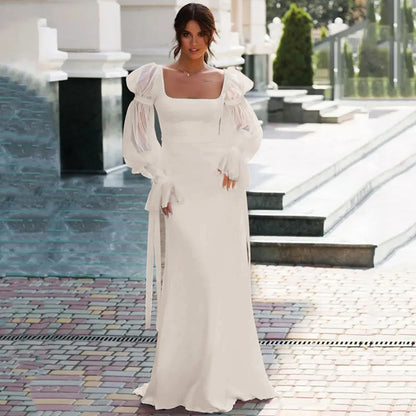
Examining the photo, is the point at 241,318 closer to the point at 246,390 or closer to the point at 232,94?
the point at 246,390

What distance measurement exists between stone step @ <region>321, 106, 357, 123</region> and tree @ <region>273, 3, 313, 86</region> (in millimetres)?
2717

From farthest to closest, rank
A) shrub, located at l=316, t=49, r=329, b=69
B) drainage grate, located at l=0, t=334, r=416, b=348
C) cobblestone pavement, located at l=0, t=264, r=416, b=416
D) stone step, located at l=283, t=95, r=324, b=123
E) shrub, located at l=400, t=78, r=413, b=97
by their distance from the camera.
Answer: shrub, located at l=316, t=49, r=329, b=69 < shrub, located at l=400, t=78, r=413, b=97 < stone step, located at l=283, t=95, r=324, b=123 < drainage grate, located at l=0, t=334, r=416, b=348 < cobblestone pavement, located at l=0, t=264, r=416, b=416

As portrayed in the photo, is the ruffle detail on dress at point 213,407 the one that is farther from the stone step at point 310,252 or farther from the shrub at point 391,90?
the shrub at point 391,90

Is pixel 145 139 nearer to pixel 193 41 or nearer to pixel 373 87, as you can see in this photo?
pixel 193 41

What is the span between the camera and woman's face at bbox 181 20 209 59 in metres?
5.56

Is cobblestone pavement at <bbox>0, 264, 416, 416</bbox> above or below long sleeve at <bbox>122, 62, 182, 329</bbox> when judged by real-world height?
below

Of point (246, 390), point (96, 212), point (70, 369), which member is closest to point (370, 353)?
point (246, 390)

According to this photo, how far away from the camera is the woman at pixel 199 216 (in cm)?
577

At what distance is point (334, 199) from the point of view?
1123cm

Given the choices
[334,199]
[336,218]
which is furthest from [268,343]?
[334,199]

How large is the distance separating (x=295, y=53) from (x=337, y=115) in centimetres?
433

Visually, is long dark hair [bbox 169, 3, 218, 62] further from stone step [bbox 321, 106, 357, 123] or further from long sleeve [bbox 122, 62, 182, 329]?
stone step [bbox 321, 106, 357, 123]

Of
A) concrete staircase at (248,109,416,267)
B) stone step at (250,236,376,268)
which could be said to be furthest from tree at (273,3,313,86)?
stone step at (250,236,376,268)

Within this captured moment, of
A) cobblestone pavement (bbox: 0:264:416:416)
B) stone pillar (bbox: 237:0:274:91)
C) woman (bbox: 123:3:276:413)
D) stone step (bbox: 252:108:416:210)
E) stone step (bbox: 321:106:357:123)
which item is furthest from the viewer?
stone pillar (bbox: 237:0:274:91)
